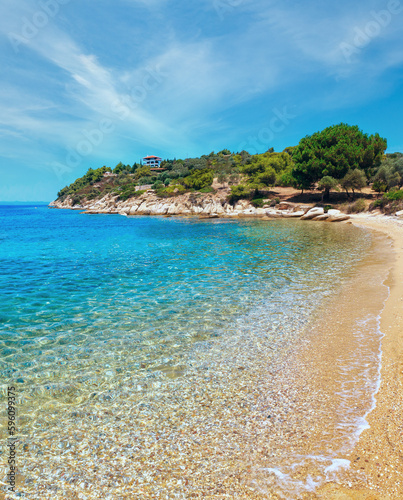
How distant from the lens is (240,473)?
3873 millimetres

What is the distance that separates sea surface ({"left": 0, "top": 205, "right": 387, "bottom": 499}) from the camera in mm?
3912

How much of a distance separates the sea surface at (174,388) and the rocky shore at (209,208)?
132 ft

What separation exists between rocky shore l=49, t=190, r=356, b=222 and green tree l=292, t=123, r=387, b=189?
7623 millimetres

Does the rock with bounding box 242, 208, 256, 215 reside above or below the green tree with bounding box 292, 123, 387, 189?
below

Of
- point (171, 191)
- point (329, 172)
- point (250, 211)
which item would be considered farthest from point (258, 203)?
point (171, 191)

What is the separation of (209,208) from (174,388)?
226ft

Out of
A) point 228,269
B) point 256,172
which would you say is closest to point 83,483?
point 228,269

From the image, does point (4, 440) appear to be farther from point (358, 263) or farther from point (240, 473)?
point (358, 263)

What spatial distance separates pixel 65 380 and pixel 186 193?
8263 cm

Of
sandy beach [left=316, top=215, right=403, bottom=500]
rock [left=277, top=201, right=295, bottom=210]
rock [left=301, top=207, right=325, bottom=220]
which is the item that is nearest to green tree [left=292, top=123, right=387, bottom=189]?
rock [left=277, top=201, right=295, bottom=210]

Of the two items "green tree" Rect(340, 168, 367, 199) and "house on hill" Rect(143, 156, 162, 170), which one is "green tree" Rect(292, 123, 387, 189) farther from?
"house on hill" Rect(143, 156, 162, 170)

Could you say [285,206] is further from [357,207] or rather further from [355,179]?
[357,207]

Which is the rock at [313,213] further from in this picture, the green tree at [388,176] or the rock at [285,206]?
the green tree at [388,176]

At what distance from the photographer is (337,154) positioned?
2239 inches
